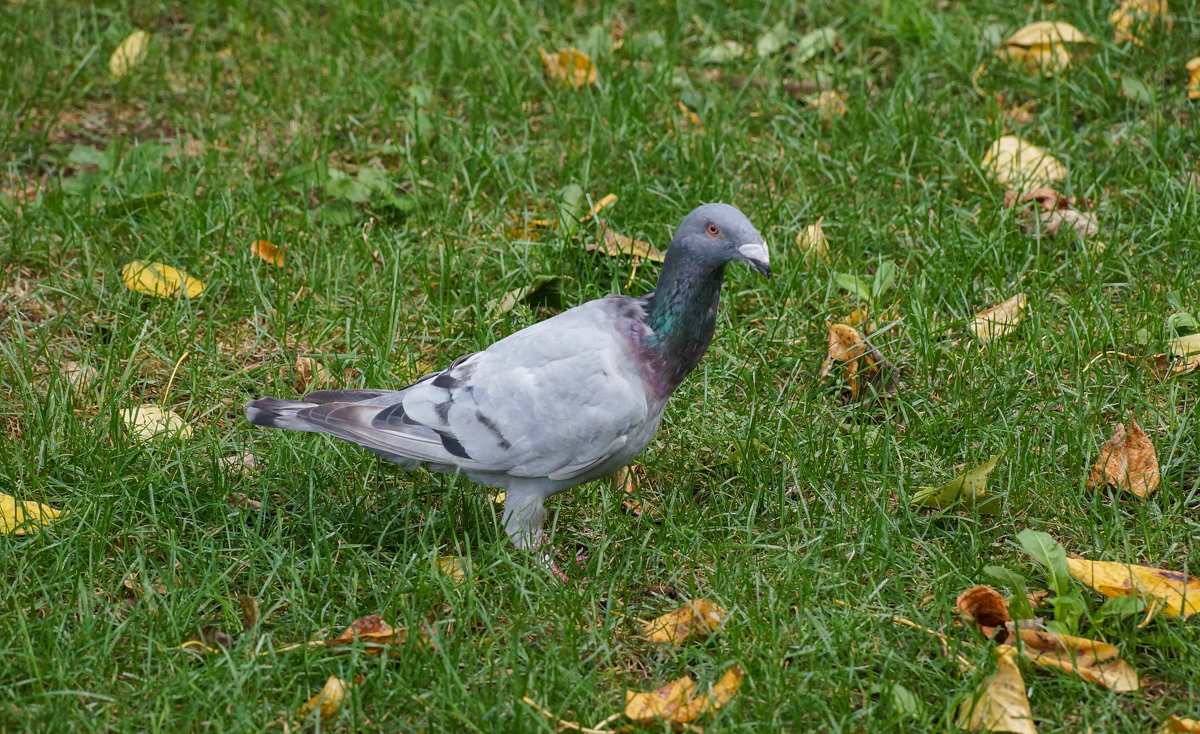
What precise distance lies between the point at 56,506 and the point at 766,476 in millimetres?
2173

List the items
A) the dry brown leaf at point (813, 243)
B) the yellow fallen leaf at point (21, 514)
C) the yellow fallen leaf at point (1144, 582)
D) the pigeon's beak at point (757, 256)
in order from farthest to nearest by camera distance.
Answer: the dry brown leaf at point (813, 243)
the yellow fallen leaf at point (21, 514)
the pigeon's beak at point (757, 256)
the yellow fallen leaf at point (1144, 582)

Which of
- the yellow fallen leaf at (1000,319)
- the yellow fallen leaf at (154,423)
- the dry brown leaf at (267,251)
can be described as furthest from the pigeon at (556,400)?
the dry brown leaf at (267,251)

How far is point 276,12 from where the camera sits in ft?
20.4

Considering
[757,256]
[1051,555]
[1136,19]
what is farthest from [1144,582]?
[1136,19]

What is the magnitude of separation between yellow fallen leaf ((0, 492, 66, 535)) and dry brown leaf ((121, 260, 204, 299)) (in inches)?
46.3

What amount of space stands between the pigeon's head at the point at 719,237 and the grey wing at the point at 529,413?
33 cm

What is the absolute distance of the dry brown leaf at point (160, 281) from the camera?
455cm

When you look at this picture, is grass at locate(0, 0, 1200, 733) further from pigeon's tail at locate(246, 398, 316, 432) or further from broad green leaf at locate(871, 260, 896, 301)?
pigeon's tail at locate(246, 398, 316, 432)

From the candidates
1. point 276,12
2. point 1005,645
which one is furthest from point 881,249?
point 276,12

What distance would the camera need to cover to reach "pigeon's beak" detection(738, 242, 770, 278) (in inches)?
130

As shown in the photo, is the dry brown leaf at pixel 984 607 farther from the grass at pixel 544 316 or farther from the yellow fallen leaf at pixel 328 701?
the yellow fallen leaf at pixel 328 701

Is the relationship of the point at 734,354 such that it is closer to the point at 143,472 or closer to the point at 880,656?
the point at 880,656

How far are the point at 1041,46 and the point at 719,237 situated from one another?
2.94 m

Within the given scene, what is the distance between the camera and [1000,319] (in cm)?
434
